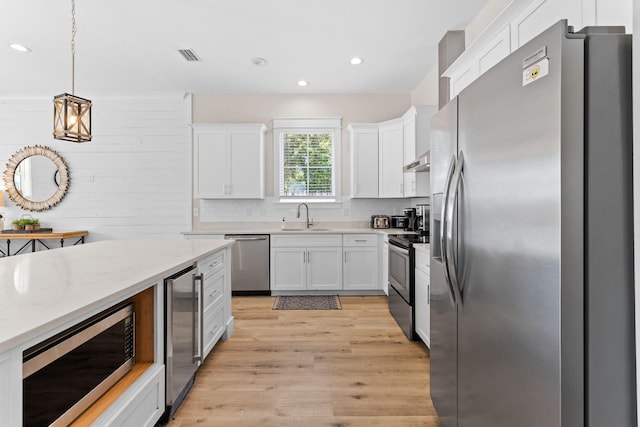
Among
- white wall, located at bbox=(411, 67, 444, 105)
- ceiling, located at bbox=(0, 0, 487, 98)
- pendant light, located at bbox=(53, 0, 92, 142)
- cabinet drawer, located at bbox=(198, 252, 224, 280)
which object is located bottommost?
cabinet drawer, located at bbox=(198, 252, 224, 280)

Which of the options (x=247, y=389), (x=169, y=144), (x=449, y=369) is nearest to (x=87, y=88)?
(x=169, y=144)

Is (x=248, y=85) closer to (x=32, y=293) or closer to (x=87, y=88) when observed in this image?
(x=87, y=88)

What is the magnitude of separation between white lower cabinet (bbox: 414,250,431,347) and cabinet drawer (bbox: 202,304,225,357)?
61.8 inches

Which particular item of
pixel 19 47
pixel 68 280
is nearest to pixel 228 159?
pixel 19 47

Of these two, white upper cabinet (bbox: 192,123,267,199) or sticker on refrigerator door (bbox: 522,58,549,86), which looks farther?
white upper cabinet (bbox: 192,123,267,199)

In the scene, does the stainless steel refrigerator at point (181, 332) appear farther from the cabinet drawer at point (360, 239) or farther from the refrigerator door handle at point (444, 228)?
the cabinet drawer at point (360, 239)

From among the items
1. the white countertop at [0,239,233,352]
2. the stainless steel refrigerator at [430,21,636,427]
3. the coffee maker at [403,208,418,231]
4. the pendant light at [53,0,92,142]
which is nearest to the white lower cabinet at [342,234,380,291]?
the coffee maker at [403,208,418,231]

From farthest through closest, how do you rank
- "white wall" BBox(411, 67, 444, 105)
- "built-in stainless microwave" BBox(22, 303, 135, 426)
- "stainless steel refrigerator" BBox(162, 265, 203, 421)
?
"white wall" BBox(411, 67, 444, 105) < "stainless steel refrigerator" BBox(162, 265, 203, 421) < "built-in stainless microwave" BBox(22, 303, 135, 426)

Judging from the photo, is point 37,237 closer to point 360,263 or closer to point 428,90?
point 360,263

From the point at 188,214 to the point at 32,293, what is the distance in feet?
13.5

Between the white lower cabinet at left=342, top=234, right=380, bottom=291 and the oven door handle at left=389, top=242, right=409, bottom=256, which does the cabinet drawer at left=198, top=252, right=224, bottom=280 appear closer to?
the oven door handle at left=389, top=242, right=409, bottom=256

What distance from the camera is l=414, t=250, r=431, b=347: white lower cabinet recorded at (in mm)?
2676

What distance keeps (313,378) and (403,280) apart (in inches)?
48.7

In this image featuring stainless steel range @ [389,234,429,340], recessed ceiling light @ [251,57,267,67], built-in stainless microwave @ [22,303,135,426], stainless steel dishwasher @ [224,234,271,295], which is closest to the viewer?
built-in stainless microwave @ [22,303,135,426]
